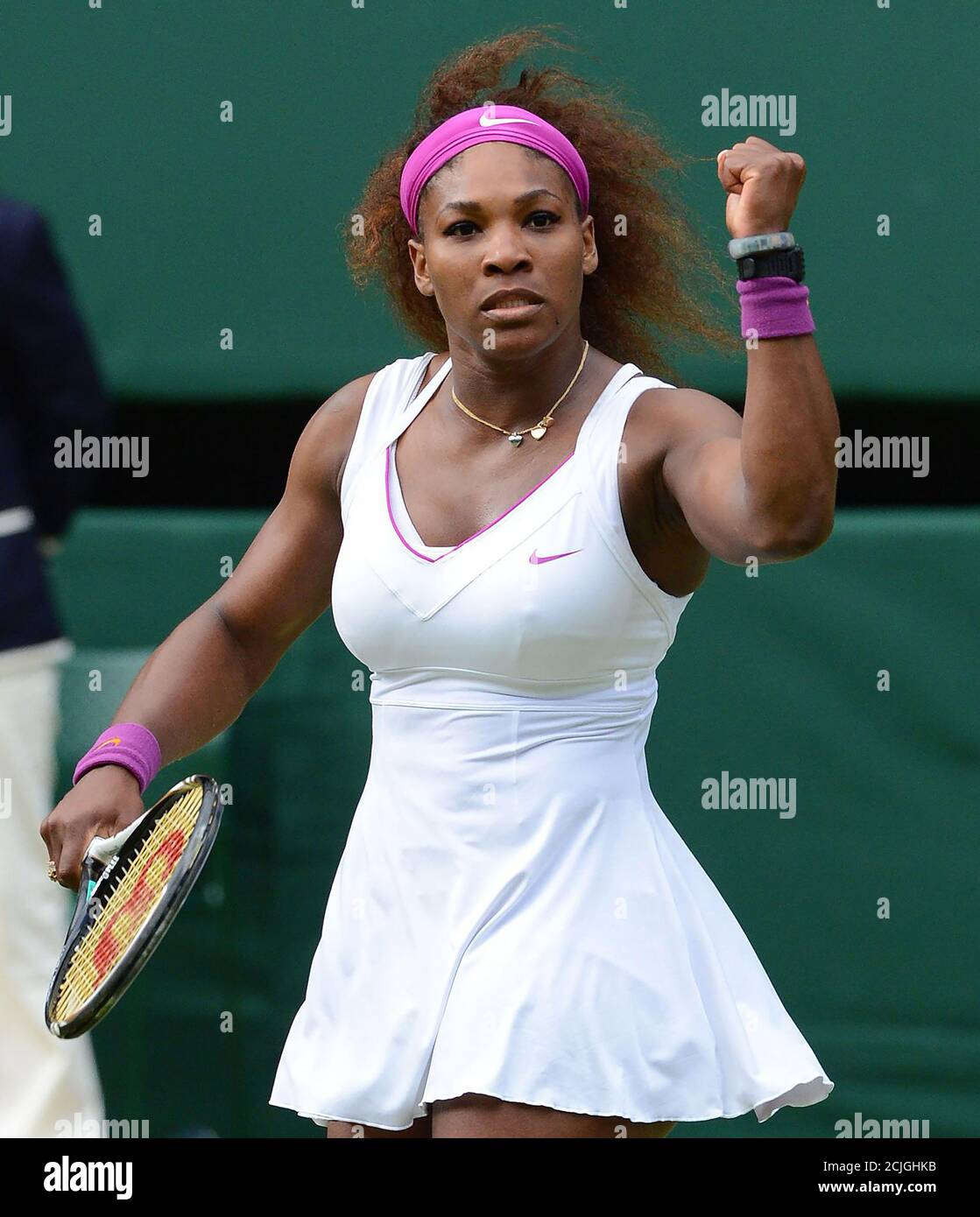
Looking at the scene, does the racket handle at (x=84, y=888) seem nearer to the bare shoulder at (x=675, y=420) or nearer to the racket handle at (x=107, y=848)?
the racket handle at (x=107, y=848)

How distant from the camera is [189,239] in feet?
12.6

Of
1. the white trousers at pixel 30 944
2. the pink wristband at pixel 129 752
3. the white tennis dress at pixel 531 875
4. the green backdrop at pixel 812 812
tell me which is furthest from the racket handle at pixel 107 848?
the green backdrop at pixel 812 812

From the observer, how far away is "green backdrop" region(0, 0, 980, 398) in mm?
3680

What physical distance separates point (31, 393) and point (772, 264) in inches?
69.4

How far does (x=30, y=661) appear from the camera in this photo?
10.5 ft

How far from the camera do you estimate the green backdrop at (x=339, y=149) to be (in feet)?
12.1

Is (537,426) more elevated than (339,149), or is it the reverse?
(339,149)

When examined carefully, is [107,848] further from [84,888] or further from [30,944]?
[30,944]

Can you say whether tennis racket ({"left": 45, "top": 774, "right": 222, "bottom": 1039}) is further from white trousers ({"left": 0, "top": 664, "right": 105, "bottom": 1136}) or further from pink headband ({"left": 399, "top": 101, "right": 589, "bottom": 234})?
white trousers ({"left": 0, "top": 664, "right": 105, "bottom": 1136})

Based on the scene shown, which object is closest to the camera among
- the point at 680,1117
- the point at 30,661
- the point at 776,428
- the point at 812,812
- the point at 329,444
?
the point at 776,428

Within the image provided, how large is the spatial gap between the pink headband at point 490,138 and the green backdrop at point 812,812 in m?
1.47

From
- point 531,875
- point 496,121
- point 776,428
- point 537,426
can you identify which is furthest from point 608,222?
point 531,875

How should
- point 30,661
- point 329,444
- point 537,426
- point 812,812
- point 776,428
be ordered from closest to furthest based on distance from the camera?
1. point 776,428
2. point 537,426
3. point 329,444
4. point 30,661
5. point 812,812

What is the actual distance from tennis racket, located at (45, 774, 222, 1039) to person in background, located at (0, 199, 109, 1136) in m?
1.04
